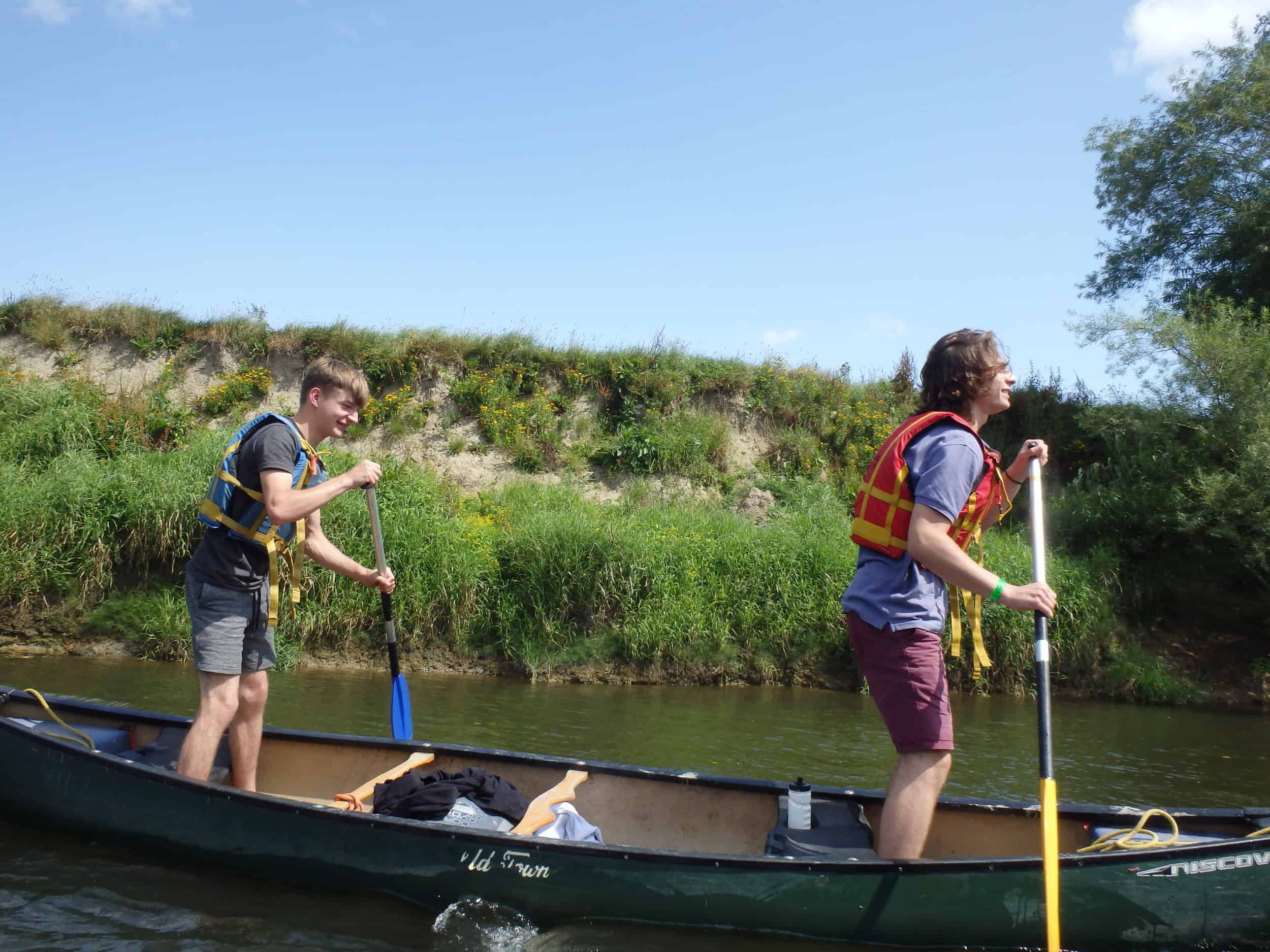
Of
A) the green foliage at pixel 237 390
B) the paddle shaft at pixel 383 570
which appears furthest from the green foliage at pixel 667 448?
the paddle shaft at pixel 383 570

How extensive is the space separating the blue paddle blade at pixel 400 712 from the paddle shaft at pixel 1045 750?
10.7 feet

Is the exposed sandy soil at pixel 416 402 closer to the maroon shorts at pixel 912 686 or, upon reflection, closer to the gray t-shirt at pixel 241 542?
the gray t-shirt at pixel 241 542

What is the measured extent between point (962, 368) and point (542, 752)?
4360mm

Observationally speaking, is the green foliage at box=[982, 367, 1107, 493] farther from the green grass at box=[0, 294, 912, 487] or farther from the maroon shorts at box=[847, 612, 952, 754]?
the maroon shorts at box=[847, 612, 952, 754]

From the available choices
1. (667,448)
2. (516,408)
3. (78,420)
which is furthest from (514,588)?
(78,420)

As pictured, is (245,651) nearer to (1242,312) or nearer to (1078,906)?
(1078,906)

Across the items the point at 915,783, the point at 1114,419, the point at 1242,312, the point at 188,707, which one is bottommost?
the point at 188,707

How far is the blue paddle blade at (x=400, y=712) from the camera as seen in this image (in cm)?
527

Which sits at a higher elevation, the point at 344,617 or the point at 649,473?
the point at 649,473

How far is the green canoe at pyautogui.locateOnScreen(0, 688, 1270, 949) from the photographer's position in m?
3.35

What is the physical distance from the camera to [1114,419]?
1337 cm

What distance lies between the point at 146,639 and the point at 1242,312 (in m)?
13.8

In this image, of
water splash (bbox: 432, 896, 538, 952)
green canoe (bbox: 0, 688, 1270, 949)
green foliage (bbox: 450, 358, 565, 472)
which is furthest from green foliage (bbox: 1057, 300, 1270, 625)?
water splash (bbox: 432, 896, 538, 952)

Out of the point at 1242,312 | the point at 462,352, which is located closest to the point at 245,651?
the point at 462,352
